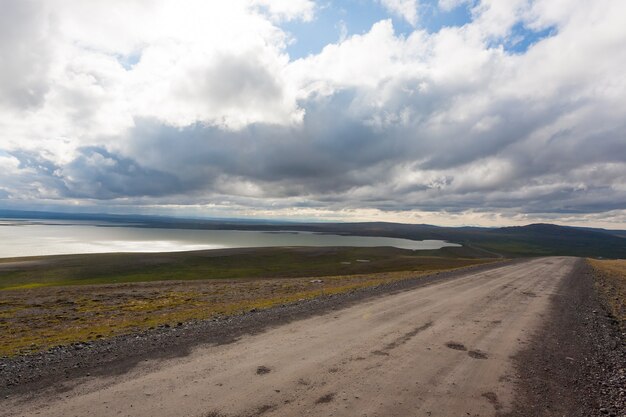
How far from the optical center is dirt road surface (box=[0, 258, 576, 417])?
28.0 ft

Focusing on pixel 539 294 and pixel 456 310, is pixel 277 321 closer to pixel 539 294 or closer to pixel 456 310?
pixel 456 310

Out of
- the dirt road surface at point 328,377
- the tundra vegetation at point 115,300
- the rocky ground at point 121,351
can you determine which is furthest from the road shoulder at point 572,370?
the tundra vegetation at point 115,300

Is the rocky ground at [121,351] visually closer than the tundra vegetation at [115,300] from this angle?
Yes

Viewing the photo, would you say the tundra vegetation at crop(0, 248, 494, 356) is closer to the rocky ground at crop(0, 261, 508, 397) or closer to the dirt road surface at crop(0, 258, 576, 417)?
the rocky ground at crop(0, 261, 508, 397)

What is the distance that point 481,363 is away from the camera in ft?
39.4

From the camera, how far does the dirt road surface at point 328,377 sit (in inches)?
336

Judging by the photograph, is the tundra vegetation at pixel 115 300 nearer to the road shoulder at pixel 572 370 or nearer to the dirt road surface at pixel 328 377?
the dirt road surface at pixel 328 377

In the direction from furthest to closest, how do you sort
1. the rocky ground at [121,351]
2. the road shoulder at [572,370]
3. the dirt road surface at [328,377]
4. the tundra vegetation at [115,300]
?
the tundra vegetation at [115,300] < the rocky ground at [121,351] < the road shoulder at [572,370] < the dirt road surface at [328,377]

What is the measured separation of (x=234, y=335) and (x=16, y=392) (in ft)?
23.6

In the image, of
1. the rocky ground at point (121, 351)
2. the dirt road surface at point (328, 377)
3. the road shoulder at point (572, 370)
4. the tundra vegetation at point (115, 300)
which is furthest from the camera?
the tundra vegetation at point (115, 300)

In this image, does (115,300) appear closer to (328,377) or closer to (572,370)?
(328,377)

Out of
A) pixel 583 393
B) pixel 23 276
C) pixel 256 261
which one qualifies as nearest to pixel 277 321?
pixel 583 393

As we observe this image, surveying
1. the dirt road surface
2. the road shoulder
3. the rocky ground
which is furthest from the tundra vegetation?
the road shoulder

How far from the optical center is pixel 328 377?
10.5m
